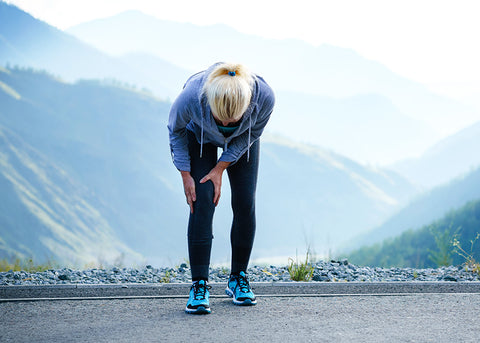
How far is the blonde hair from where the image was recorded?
2906 mm

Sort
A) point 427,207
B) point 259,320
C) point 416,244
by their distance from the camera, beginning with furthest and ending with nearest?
1. point 427,207
2. point 416,244
3. point 259,320

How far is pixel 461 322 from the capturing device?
3.29 metres

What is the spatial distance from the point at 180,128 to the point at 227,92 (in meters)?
0.51

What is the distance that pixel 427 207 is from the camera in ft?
227

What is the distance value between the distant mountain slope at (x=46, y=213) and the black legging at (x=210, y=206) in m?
67.8

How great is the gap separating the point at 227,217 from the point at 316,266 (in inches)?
3936

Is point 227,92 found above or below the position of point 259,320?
above

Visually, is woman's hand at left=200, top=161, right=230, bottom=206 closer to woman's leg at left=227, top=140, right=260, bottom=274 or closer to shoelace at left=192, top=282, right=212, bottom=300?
woman's leg at left=227, top=140, right=260, bottom=274

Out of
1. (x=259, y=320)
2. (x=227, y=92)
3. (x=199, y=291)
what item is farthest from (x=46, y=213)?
(x=227, y=92)

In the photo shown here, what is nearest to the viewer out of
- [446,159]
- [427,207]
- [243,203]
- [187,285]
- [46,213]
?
[243,203]

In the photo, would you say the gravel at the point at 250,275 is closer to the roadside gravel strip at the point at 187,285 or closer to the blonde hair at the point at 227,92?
the roadside gravel strip at the point at 187,285

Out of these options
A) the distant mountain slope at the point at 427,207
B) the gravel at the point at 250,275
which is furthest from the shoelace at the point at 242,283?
the distant mountain slope at the point at 427,207

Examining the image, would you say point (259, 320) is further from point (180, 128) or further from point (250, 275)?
point (250, 275)

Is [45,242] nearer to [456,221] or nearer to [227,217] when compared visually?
[227,217]
